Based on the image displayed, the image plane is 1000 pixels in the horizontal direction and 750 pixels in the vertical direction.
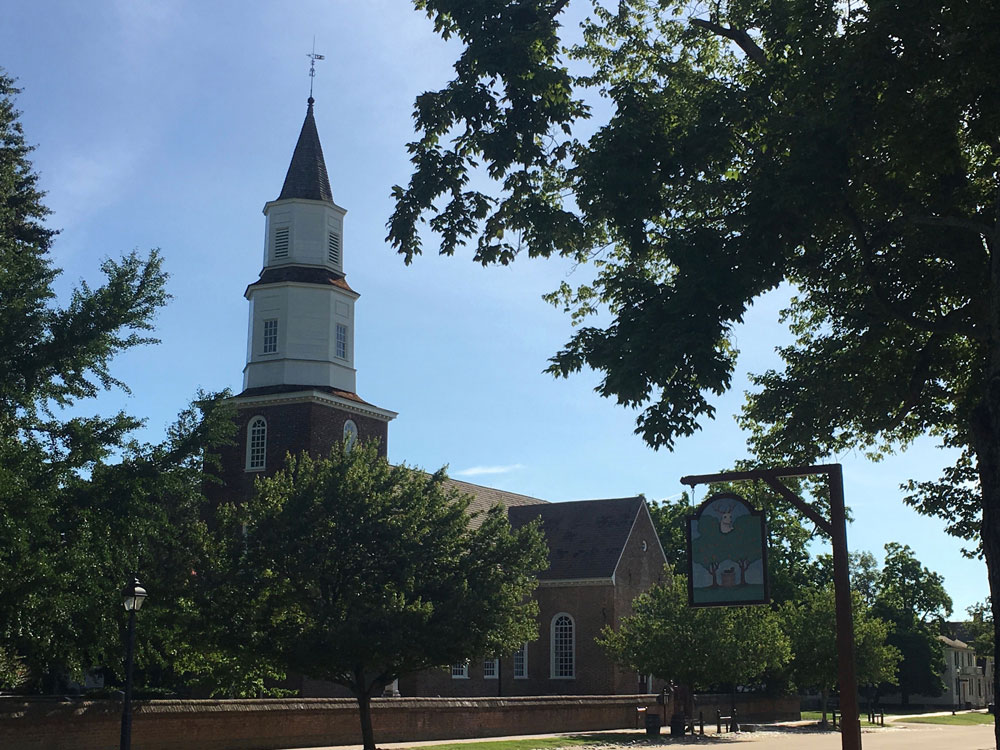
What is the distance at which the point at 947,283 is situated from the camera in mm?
17953

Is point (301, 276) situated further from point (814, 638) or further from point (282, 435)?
point (814, 638)

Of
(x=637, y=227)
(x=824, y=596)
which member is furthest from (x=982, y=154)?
(x=824, y=596)

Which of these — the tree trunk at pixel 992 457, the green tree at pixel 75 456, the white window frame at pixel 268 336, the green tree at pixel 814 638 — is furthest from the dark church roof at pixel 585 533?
the tree trunk at pixel 992 457

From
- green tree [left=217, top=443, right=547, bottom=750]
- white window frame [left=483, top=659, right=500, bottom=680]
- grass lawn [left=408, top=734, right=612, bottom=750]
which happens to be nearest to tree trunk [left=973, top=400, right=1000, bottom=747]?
green tree [left=217, top=443, right=547, bottom=750]

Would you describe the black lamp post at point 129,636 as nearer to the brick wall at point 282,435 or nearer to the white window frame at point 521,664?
the brick wall at point 282,435

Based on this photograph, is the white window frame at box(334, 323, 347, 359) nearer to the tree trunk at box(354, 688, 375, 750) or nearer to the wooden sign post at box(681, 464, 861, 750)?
the tree trunk at box(354, 688, 375, 750)

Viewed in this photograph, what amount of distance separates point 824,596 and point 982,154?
38.4m

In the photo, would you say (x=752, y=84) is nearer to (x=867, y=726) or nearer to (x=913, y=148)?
(x=913, y=148)

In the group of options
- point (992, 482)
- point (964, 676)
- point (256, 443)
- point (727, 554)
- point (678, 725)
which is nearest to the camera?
point (992, 482)

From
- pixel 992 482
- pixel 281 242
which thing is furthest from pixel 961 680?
pixel 992 482

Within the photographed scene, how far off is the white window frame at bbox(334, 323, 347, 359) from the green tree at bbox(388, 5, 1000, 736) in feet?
88.0

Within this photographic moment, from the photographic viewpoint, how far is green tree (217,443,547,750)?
85.7ft

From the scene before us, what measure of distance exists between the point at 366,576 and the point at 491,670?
27501 millimetres

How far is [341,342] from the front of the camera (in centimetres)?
4572
